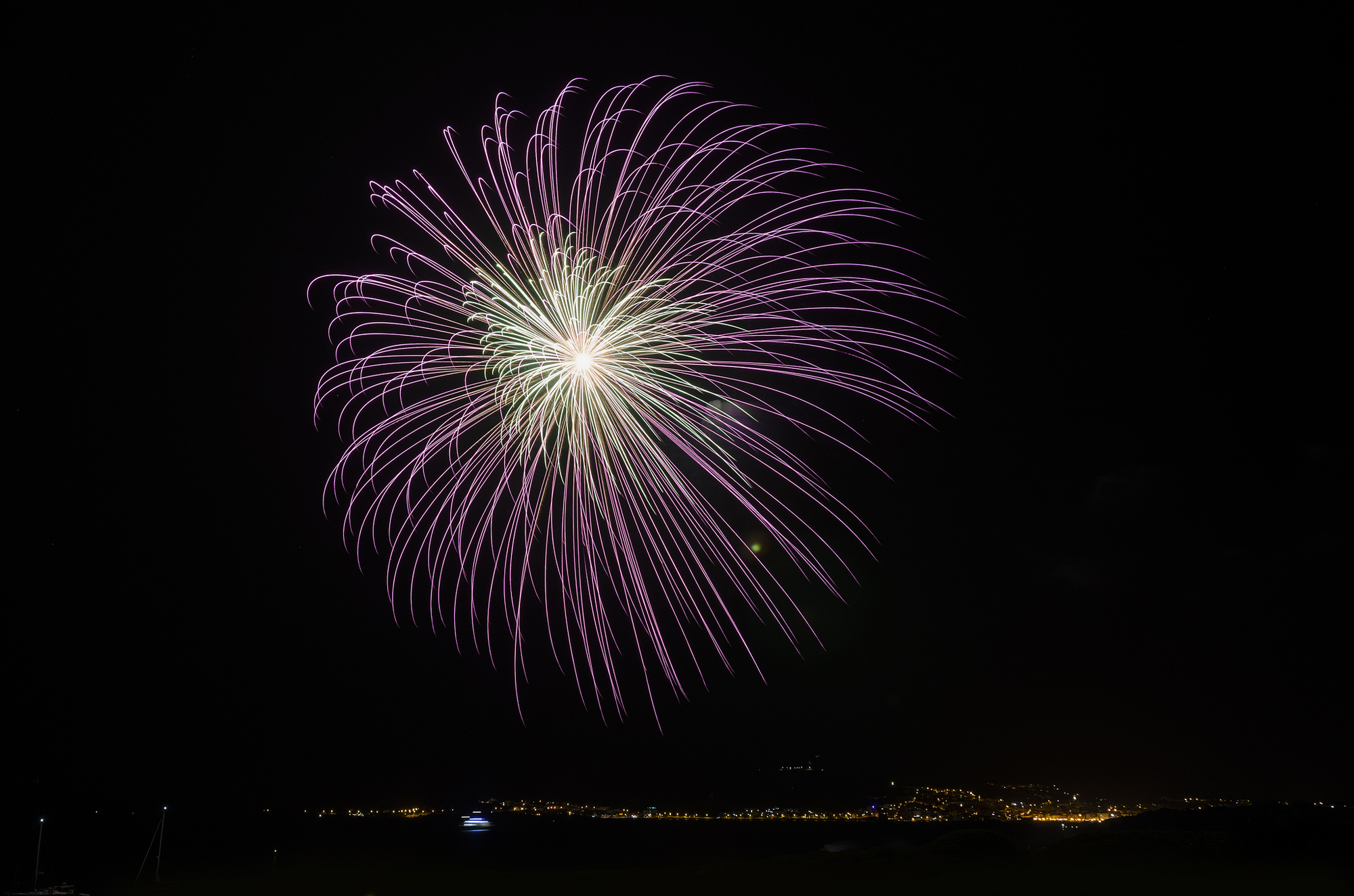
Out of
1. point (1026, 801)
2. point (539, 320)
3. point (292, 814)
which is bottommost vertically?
point (1026, 801)

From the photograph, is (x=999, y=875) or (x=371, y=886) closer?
(x=999, y=875)

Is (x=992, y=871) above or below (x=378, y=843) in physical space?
below

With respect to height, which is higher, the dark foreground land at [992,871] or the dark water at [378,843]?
the dark water at [378,843]

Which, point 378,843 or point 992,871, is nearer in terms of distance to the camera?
point 992,871

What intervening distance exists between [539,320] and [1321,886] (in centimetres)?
2239

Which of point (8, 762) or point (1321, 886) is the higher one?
point (8, 762)

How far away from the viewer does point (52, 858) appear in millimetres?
83188

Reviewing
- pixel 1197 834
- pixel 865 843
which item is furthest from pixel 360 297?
pixel 865 843

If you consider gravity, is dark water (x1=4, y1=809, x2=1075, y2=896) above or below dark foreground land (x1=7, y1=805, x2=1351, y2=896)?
above

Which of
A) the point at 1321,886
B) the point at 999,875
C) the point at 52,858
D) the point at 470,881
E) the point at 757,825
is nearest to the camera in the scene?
the point at 1321,886

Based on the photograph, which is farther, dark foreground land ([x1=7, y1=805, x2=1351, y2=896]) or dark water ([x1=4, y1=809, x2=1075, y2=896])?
dark water ([x1=4, y1=809, x2=1075, y2=896])

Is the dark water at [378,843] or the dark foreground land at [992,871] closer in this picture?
the dark foreground land at [992,871]

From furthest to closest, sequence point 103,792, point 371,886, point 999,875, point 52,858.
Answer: point 103,792, point 52,858, point 371,886, point 999,875

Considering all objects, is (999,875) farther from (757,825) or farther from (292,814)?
(292,814)
